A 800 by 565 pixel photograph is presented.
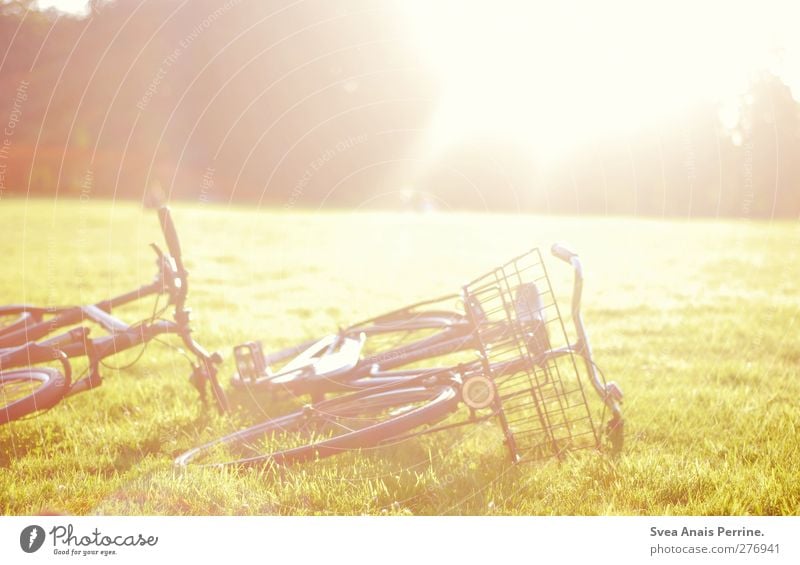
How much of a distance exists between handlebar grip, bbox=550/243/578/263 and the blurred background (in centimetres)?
216

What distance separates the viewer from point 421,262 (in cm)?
1027

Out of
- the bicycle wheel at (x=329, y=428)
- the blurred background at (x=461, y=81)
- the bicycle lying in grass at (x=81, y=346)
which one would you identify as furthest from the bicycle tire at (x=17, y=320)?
the bicycle wheel at (x=329, y=428)

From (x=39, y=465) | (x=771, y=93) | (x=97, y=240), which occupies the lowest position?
(x=39, y=465)

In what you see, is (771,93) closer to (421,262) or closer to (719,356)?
(719,356)

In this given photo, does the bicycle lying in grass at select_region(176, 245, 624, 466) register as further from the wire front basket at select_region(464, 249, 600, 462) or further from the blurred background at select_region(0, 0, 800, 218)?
the blurred background at select_region(0, 0, 800, 218)

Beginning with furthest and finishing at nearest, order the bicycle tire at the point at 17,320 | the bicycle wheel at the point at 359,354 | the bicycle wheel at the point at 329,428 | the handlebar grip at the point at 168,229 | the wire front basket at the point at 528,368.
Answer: the bicycle tire at the point at 17,320
the bicycle wheel at the point at 359,354
the handlebar grip at the point at 168,229
the wire front basket at the point at 528,368
the bicycle wheel at the point at 329,428

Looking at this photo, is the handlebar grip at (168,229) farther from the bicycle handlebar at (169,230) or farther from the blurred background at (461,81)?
the blurred background at (461,81)

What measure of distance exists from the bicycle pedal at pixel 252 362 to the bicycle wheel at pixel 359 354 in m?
0.04

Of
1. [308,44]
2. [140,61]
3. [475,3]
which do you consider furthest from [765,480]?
[140,61]

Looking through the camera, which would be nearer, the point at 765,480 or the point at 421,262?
the point at 765,480

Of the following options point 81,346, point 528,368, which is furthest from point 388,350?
point 81,346

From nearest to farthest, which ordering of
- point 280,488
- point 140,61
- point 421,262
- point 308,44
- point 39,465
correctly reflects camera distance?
point 280,488 < point 39,465 < point 308,44 < point 421,262 < point 140,61
